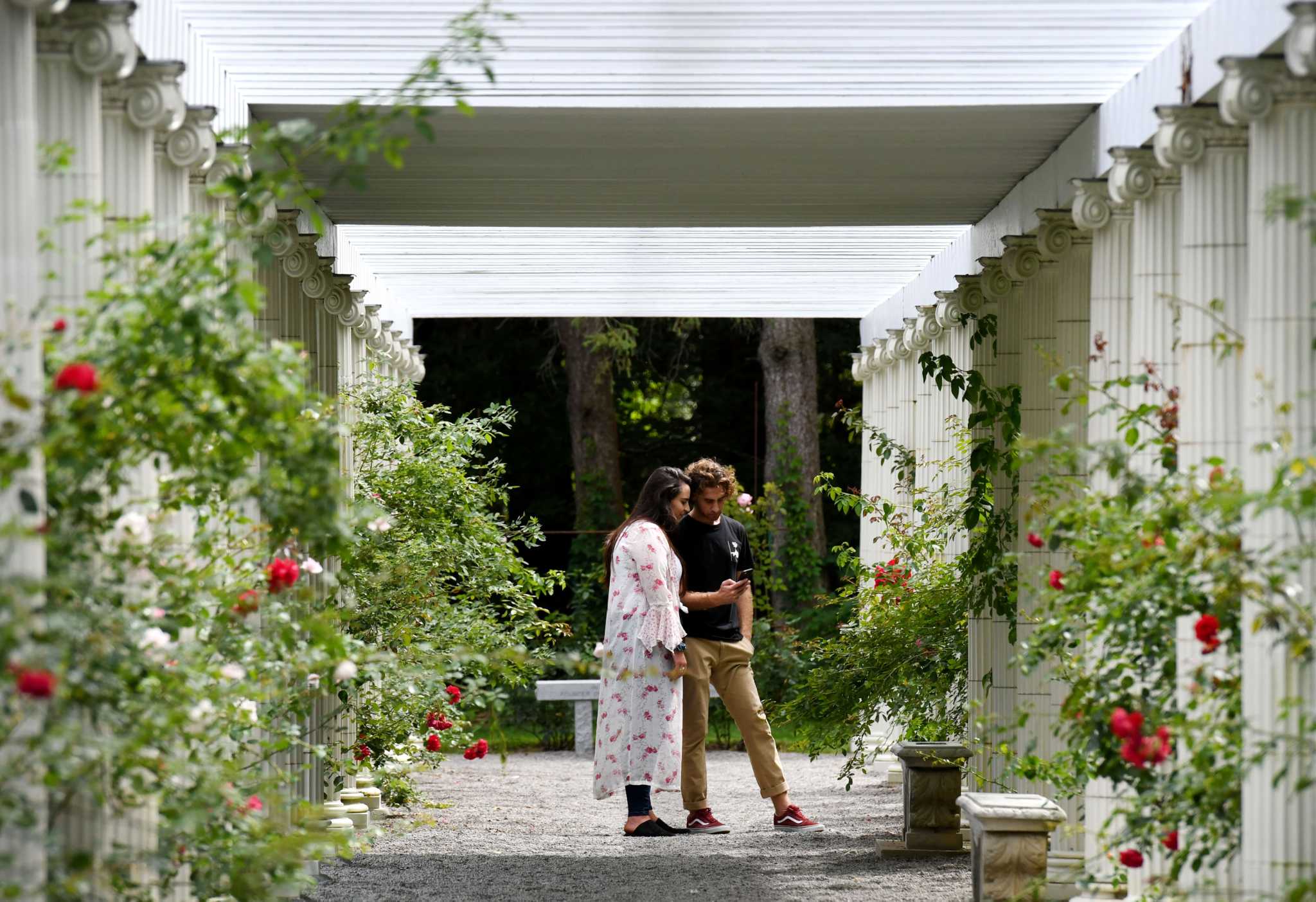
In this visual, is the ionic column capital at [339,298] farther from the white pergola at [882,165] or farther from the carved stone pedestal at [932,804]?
the carved stone pedestal at [932,804]

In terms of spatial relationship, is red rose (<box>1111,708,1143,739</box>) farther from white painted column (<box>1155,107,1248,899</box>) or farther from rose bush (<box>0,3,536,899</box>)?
rose bush (<box>0,3,536,899</box>)

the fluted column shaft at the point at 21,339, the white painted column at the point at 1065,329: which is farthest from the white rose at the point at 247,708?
the white painted column at the point at 1065,329

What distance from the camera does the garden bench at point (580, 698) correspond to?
13.8 m

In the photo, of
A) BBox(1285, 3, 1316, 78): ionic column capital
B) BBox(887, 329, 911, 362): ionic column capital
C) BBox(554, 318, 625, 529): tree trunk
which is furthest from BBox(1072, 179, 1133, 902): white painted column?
BBox(554, 318, 625, 529): tree trunk

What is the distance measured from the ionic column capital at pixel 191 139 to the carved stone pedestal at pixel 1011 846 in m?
3.62

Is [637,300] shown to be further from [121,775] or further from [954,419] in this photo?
[121,775]

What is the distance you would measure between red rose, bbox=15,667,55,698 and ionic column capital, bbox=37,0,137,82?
1825mm

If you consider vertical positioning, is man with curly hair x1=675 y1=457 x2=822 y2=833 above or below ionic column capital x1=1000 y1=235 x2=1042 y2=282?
below

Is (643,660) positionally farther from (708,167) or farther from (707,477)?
(708,167)

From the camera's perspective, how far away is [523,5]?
5.68 meters

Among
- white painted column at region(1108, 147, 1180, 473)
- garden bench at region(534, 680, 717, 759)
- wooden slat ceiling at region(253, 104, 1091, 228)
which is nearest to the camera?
white painted column at region(1108, 147, 1180, 473)

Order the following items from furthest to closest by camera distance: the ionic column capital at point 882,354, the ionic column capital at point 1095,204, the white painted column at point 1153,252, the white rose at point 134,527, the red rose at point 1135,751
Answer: the ionic column capital at point 882,354 < the ionic column capital at point 1095,204 < the white painted column at point 1153,252 < the red rose at point 1135,751 < the white rose at point 134,527

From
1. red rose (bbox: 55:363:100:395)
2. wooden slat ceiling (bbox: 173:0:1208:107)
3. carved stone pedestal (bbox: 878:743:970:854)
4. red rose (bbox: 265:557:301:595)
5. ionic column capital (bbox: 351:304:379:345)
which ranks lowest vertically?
carved stone pedestal (bbox: 878:743:970:854)

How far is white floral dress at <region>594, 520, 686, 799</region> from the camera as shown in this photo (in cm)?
840
